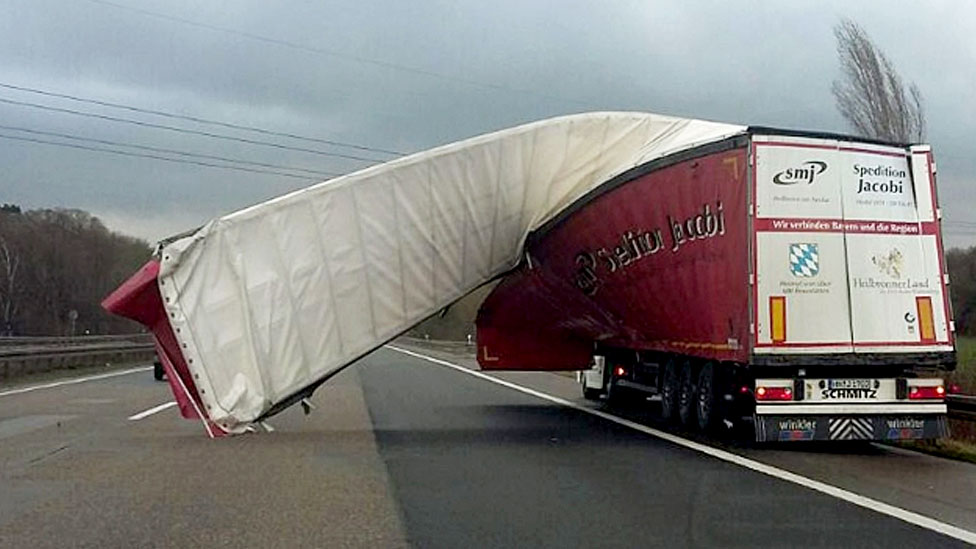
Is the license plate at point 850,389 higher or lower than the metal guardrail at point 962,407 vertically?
lower

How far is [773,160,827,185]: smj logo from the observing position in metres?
14.2

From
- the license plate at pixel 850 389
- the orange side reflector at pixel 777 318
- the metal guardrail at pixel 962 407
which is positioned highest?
the orange side reflector at pixel 777 318

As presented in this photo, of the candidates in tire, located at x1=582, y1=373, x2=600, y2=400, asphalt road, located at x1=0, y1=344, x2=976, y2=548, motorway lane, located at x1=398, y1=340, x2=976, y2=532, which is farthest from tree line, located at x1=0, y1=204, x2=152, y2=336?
motorway lane, located at x1=398, y1=340, x2=976, y2=532

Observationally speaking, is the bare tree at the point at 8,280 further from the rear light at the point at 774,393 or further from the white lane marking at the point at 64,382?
the rear light at the point at 774,393

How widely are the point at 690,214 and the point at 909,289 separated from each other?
266 centimetres

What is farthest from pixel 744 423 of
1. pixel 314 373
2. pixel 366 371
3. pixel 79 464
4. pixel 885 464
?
pixel 366 371

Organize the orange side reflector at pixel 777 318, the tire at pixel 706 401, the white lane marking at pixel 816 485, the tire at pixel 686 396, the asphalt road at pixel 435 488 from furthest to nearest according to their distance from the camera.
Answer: the tire at pixel 686 396, the tire at pixel 706 401, the orange side reflector at pixel 777 318, the white lane marking at pixel 816 485, the asphalt road at pixel 435 488

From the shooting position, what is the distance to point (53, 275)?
87.3 meters

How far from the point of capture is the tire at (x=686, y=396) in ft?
57.1

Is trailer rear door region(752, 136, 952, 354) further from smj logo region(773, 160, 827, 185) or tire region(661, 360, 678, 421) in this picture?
tire region(661, 360, 678, 421)

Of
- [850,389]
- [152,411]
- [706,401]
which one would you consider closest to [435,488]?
[850,389]

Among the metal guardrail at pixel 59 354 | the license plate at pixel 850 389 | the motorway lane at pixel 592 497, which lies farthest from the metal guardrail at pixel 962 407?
the metal guardrail at pixel 59 354

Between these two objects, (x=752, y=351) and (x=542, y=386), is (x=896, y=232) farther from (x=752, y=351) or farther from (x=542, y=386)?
(x=542, y=386)

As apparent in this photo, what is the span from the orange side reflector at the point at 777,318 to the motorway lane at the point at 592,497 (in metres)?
1.57
